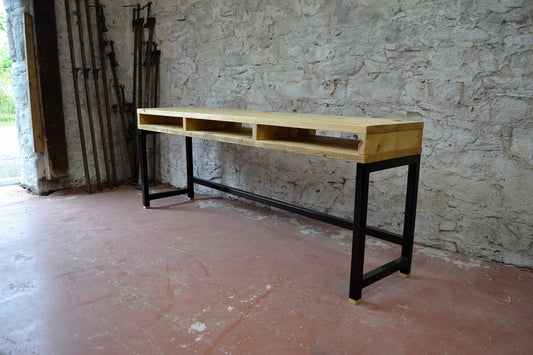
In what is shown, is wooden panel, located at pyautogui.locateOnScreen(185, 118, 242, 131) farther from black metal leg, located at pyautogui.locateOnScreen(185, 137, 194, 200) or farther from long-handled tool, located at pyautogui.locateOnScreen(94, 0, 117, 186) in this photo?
long-handled tool, located at pyautogui.locateOnScreen(94, 0, 117, 186)

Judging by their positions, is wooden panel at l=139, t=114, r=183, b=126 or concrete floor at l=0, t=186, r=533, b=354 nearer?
concrete floor at l=0, t=186, r=533, b=354

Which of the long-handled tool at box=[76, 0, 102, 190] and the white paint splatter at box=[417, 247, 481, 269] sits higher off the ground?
the long-handled tool at box=[76, 0, 102, 190]

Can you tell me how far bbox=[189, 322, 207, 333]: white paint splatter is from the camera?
182 centimetres

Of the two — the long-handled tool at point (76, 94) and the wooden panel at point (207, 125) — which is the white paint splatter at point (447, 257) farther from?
the long-handled tool at point (76, 94)

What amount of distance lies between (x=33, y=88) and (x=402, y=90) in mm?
3605

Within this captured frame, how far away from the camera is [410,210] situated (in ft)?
7.50

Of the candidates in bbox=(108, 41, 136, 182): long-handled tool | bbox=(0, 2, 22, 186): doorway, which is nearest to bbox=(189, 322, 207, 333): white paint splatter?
bbox=(108, 41, 136, 182): long-handled tool

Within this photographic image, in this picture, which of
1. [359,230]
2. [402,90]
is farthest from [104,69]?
[359,230]

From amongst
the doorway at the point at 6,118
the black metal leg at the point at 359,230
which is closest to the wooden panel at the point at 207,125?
the black metal leg at the point at 359,230

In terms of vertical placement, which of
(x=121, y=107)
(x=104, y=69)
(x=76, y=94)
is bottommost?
(x=121, y=107)

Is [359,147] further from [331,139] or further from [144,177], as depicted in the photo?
[144,177]

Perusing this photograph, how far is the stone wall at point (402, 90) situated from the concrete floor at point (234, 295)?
1.02 feet

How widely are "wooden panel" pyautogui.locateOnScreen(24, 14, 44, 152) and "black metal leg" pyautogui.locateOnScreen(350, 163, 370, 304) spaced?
11.8 feet

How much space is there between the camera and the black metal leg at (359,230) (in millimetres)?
1959
